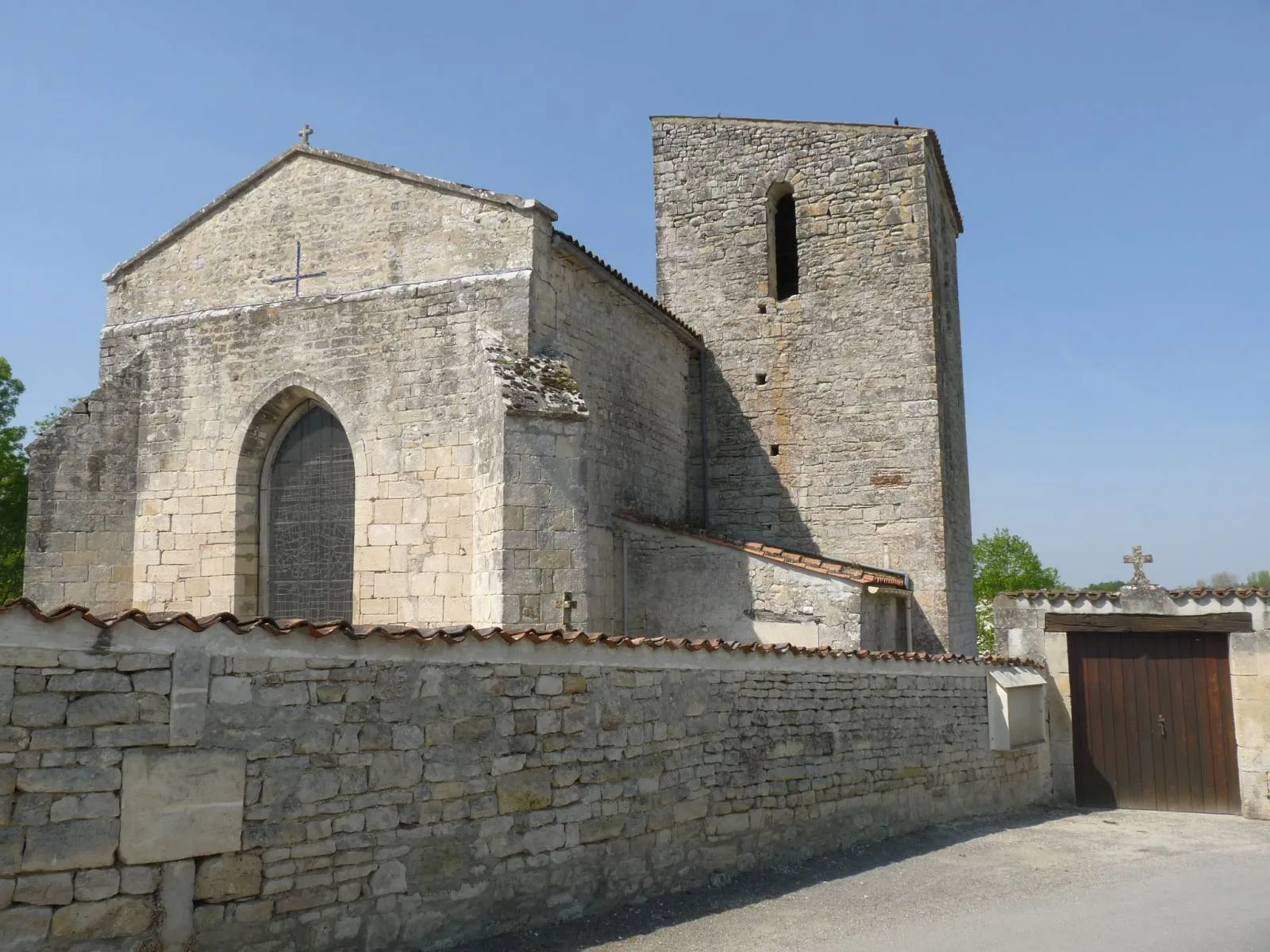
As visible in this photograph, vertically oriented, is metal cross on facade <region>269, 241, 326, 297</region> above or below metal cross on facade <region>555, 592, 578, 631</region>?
above

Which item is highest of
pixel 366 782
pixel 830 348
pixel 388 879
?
pixel 830 348

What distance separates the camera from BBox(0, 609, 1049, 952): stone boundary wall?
440 cm

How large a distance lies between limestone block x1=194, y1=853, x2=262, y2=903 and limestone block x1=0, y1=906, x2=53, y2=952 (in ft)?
1.98

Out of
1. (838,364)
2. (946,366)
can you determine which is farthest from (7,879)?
(946,366)

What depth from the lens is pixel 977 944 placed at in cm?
582

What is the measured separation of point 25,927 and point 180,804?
71cm

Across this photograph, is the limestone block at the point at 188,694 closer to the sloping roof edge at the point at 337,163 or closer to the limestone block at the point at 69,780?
the limestone block at the point at 69,780

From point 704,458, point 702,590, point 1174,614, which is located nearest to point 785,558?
point 702,590

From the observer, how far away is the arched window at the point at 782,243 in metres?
15.2

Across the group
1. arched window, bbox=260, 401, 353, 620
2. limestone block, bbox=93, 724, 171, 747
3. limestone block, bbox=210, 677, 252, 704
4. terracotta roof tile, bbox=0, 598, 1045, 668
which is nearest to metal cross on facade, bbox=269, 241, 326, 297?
arched window, bbox=260, 401, 353, 620

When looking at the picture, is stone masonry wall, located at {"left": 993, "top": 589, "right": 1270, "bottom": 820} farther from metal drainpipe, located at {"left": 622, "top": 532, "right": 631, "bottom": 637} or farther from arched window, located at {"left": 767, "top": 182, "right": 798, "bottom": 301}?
arched window, located at {"left": 767, "top": 182, "right": 798, "bottom": 301}

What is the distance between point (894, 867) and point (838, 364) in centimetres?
Result: 813

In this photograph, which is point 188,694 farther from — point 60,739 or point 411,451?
point 411,451

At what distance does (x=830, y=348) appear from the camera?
48.0ft
